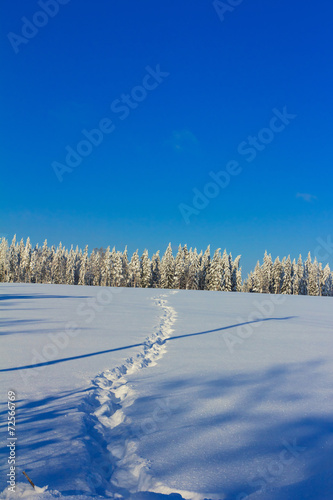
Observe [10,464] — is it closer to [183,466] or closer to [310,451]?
[183,466]

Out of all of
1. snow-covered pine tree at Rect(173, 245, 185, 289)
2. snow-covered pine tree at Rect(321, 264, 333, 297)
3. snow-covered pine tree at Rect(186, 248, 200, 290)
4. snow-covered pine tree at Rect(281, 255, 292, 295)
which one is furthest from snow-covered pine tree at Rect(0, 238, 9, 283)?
snow-covered pine tree at Rect(321, 264, 333, 297)

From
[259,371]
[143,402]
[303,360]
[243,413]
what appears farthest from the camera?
[303,360]

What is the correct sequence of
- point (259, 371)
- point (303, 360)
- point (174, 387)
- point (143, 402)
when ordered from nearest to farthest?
point (143, 402)
point (174, 387)
point (259, 371)
point (303, 360)

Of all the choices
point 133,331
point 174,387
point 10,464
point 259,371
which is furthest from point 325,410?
point 133,331

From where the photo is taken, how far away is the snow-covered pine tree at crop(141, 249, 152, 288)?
261 ft

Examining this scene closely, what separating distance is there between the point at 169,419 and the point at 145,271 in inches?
2982

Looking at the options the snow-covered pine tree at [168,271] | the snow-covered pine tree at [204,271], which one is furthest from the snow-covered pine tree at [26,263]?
the snow-covered pine tree at [204,271]

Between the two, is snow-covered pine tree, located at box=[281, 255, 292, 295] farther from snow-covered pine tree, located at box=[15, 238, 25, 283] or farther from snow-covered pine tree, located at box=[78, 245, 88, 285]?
snow-covered pine tree, located at box=[15, 238, 25, 283]

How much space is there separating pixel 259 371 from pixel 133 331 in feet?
16.3

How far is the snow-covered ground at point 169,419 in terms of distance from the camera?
2.88 meters

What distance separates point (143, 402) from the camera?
4.70 m

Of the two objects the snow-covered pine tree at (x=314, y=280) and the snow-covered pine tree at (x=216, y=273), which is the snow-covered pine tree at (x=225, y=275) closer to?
the snow-covered pine tree at (x=216, y=273)

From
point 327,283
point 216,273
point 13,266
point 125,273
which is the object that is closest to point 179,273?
point 216,273

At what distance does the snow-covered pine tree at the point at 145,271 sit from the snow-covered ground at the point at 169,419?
71060 mm
